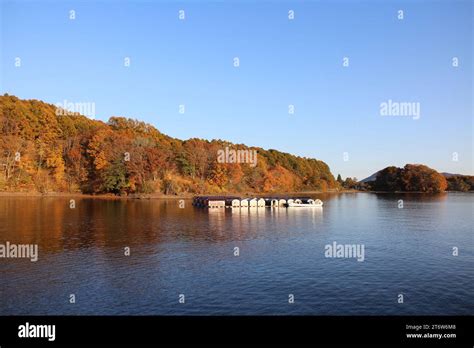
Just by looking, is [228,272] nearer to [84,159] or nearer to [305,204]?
[305,204]

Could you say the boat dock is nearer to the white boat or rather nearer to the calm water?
the white boat

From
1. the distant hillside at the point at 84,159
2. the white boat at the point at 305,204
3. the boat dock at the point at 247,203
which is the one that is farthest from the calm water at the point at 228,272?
the distant hillside at the point at 84,159

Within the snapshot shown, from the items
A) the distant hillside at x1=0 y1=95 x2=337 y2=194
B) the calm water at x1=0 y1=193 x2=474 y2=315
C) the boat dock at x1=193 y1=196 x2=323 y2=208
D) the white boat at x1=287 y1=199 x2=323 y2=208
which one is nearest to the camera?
the calm water at x1=0 y1=193 x2=474 y2=315

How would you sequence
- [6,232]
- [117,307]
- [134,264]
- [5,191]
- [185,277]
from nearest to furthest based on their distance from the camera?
1. [117,307]
2. [185,277]
3. [134,264]
4. [6,232]
5. [5,191]

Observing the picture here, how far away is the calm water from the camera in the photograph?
26.5m

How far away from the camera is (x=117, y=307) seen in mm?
25812

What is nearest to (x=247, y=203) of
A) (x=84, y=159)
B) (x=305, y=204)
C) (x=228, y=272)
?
(x=305, y=204)

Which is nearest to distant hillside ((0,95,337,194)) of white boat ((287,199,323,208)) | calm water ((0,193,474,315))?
white boat ((287,199,323,208))

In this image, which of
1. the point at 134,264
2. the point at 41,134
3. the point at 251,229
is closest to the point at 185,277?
the point at 134,264

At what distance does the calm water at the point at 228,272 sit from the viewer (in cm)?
2652

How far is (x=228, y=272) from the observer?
34.9 meters

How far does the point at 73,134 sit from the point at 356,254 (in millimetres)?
135960
